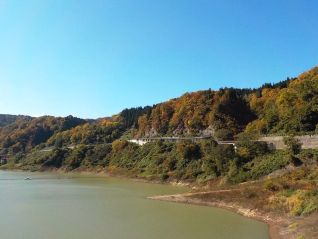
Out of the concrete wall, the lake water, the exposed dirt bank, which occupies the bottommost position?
the lake water

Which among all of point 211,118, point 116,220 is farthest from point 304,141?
point 211,118

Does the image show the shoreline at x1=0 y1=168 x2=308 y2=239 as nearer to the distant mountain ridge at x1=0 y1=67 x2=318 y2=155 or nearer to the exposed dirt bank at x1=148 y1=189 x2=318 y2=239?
the exposed dirt bank at x1=148 y1=189 x2=318 y2=239

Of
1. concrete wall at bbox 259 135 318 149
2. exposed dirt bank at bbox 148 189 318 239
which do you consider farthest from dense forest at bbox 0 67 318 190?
exposed dirt bank at bbox 148 189 318 239

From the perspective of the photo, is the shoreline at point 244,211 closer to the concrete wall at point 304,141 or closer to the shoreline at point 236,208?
the shoreline at point 236,208

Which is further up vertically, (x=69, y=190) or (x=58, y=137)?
(x=58, y=137)

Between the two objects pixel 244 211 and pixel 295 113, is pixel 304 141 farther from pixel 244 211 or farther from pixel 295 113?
pixel 244 211

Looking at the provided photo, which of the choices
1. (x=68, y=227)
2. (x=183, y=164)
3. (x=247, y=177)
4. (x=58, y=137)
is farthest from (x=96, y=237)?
(x=58, y=137)

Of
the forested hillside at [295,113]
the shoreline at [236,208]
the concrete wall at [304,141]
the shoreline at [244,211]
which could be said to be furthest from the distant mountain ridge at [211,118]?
the shoreline at [244,211]

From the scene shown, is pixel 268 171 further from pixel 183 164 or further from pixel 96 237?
pixel 96 237
